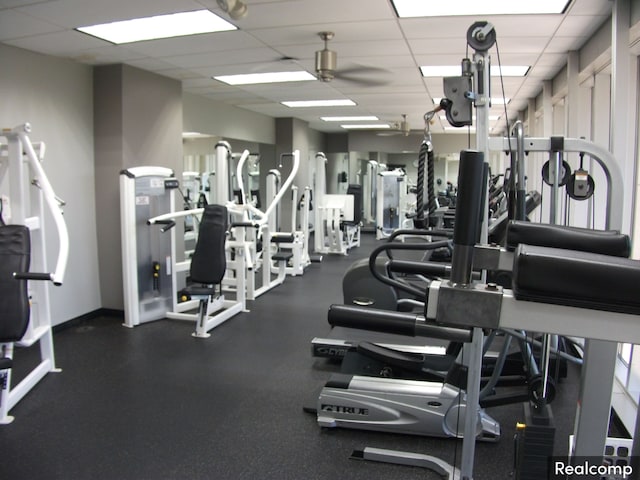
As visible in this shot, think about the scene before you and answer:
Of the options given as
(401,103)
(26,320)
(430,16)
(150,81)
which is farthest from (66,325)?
(401,103)

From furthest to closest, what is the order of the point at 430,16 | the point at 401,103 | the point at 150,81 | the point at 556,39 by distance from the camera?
the point at 401,103 < the point at 150,81 < the point at 556,39 < the point at 430,16

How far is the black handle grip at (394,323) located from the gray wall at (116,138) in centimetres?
371

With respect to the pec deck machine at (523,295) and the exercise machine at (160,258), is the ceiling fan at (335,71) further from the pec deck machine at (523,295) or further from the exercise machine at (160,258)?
the pec deck machine at (523,295)

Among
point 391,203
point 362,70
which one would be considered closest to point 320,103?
point 362,70

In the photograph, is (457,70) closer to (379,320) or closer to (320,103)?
(320,103)

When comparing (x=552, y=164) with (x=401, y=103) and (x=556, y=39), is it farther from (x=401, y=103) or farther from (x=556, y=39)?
(x=401, y=103)

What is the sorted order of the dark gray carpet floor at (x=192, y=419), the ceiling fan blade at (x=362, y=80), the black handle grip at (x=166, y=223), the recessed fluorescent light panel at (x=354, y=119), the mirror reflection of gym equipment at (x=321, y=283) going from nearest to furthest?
the mirror reflection of gym equipment at (x=321, y=283)
the dark gray carpet floor at (x=192, y=419)
the black handle grip at (x=166, y=223)
the ceiling fan blade at (x=362, y=80)
the recessed fluorescent light panel at (x=354, y=119)

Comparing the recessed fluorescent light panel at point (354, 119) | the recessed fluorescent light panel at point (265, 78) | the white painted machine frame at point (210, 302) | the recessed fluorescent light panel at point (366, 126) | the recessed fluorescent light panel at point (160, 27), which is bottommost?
the white painted machine frame at point (210, 302)

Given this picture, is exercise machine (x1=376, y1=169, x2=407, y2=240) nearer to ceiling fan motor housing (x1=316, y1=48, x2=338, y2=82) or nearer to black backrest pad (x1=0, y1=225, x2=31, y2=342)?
ceiling fan motor housing (x1=316, y1=48, x2=338, y2=82)

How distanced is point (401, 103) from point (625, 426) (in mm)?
5187

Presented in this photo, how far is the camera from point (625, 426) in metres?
2.67

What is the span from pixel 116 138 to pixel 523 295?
4.53 metres

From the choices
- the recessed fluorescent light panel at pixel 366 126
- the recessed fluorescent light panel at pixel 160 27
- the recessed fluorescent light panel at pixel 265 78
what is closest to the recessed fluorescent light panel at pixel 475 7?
the recessed fluorescent light panel at pixel 160 27

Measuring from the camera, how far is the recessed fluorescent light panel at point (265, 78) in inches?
199
